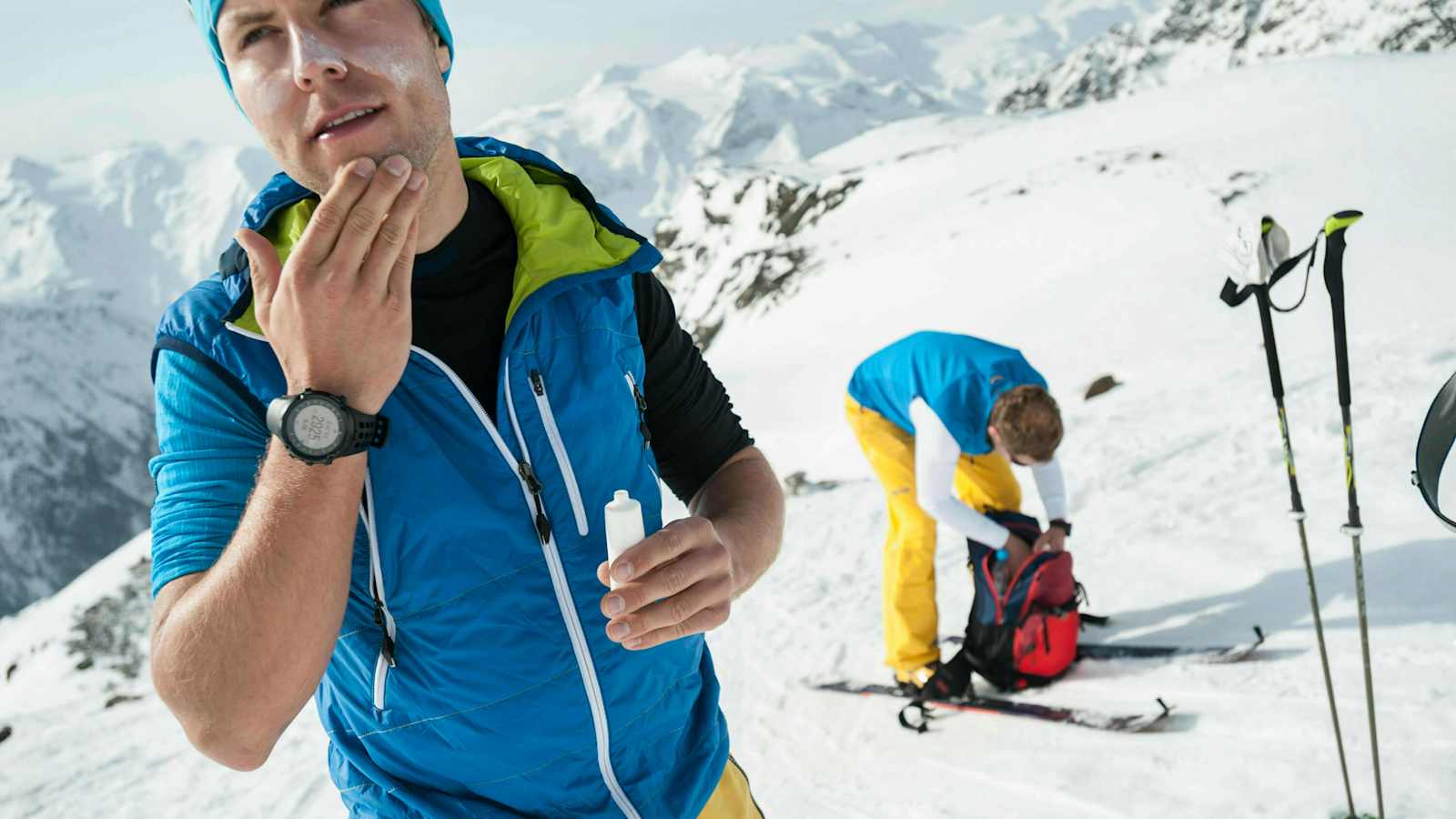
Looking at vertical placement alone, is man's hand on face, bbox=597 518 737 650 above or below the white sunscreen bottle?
below

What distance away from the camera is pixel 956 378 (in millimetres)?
5633

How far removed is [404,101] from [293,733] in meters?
7.25

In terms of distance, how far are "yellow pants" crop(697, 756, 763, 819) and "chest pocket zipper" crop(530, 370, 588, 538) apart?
901 millimetres

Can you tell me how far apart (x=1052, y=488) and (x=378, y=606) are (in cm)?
518

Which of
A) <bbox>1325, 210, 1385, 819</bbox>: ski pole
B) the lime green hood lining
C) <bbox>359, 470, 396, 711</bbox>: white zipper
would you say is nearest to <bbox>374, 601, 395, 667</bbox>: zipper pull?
<bbox>359, 470, 396, 711</bbox>: white zipper

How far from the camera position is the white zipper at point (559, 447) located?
196 cm

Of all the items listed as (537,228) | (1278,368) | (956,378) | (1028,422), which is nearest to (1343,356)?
(1278,368)

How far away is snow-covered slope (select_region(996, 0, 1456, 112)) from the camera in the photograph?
91.6 metres

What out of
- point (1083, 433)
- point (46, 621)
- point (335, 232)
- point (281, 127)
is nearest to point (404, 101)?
point (281, 127)

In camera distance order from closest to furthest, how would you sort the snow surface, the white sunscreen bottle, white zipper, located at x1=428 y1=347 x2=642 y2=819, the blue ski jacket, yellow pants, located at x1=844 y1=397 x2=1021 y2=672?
the white sunscreen bottle → white zipper, located at x1=428 y1=347 x2=642 y2=819 → the snow surface → the blue ski jacket → yellow pants, located at x1=844 y1=397 x2=1021 y2=672

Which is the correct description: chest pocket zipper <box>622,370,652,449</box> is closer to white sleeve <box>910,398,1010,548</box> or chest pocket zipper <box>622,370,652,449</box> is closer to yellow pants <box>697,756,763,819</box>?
yellow pants <box>697,756,763,819</box>

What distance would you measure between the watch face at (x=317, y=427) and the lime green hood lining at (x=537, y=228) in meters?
0.53

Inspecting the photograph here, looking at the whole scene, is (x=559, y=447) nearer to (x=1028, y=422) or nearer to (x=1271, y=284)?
(x=1271, y=284)

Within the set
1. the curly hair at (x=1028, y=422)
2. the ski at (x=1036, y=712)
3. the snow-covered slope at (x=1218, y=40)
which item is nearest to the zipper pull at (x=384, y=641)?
the curly hair at (x=1028, y=422)
